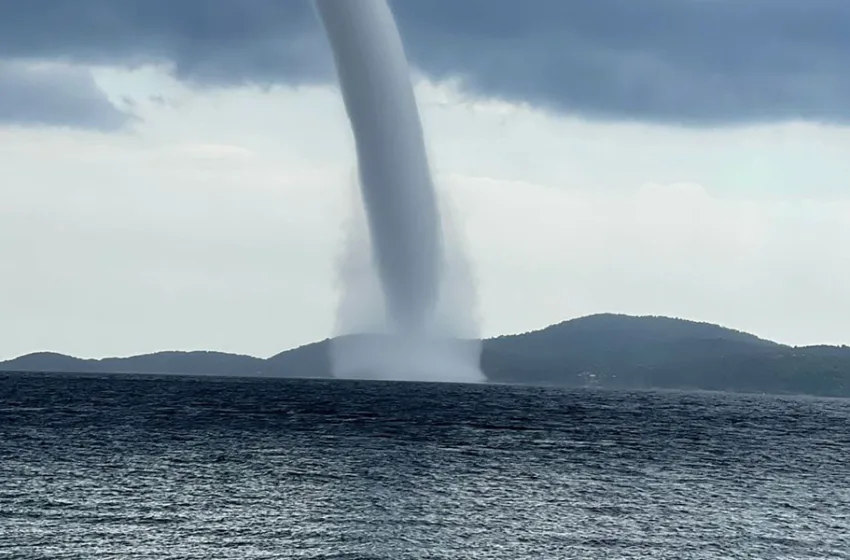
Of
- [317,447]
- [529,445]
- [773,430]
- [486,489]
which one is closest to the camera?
[486,489]

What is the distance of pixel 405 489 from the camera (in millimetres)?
57094

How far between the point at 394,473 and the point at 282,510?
46.6 ft

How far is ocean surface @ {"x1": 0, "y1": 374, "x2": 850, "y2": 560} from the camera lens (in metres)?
43.8

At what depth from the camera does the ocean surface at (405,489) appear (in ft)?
144

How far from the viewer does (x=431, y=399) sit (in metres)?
140

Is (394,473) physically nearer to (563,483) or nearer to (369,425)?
(563,483)

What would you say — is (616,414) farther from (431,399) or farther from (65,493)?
(65,493)

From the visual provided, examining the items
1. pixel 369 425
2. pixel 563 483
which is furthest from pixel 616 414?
pixel 563 483

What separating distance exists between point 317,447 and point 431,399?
64844 millimetres

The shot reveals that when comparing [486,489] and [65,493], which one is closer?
[65,493]

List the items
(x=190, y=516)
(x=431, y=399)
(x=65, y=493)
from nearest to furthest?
(x=190, y=516) → (x=65, y=493) → (x=431, y=399)

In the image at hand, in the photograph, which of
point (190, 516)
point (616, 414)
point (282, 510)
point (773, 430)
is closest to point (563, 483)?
point (282, 510)

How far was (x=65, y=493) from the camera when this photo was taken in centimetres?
5188

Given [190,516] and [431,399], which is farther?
[431,399]
